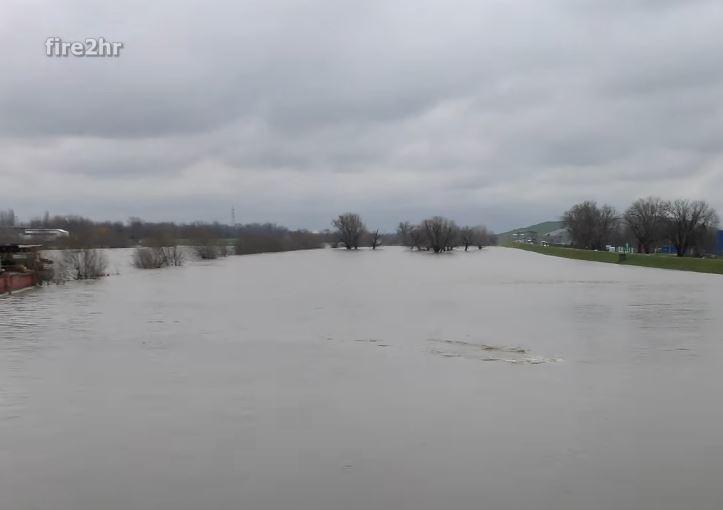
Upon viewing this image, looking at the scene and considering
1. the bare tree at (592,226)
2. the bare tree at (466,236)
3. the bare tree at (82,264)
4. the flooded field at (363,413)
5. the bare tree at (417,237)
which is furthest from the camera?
the bare tree at (466,236)

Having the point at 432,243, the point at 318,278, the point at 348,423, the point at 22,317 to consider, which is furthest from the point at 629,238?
the point at 348,423

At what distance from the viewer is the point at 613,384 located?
396 inches

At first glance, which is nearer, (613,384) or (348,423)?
(348,423)

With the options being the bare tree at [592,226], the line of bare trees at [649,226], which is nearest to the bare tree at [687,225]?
the line of bare trees at [649,226]

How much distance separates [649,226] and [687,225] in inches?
387

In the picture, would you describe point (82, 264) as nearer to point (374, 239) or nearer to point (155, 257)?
point (155, 257)

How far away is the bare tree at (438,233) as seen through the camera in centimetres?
9393

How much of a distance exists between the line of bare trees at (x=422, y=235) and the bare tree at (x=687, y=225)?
34.1 m

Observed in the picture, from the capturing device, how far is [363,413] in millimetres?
8516

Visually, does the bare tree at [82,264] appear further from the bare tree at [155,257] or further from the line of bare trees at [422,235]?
the line of bare trees at [422,235]

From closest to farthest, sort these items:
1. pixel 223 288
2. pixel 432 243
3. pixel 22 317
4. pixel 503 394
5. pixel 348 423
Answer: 1. pixel 348 423
2. pixel 503 394
3. pixel 22 317
4. pixel 223 288
5. pixel 432 243

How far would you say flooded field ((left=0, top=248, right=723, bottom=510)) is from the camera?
600 centimetres

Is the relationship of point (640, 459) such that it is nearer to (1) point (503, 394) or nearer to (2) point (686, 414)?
(2) point (686, 414)

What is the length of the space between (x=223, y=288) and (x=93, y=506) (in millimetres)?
25409
